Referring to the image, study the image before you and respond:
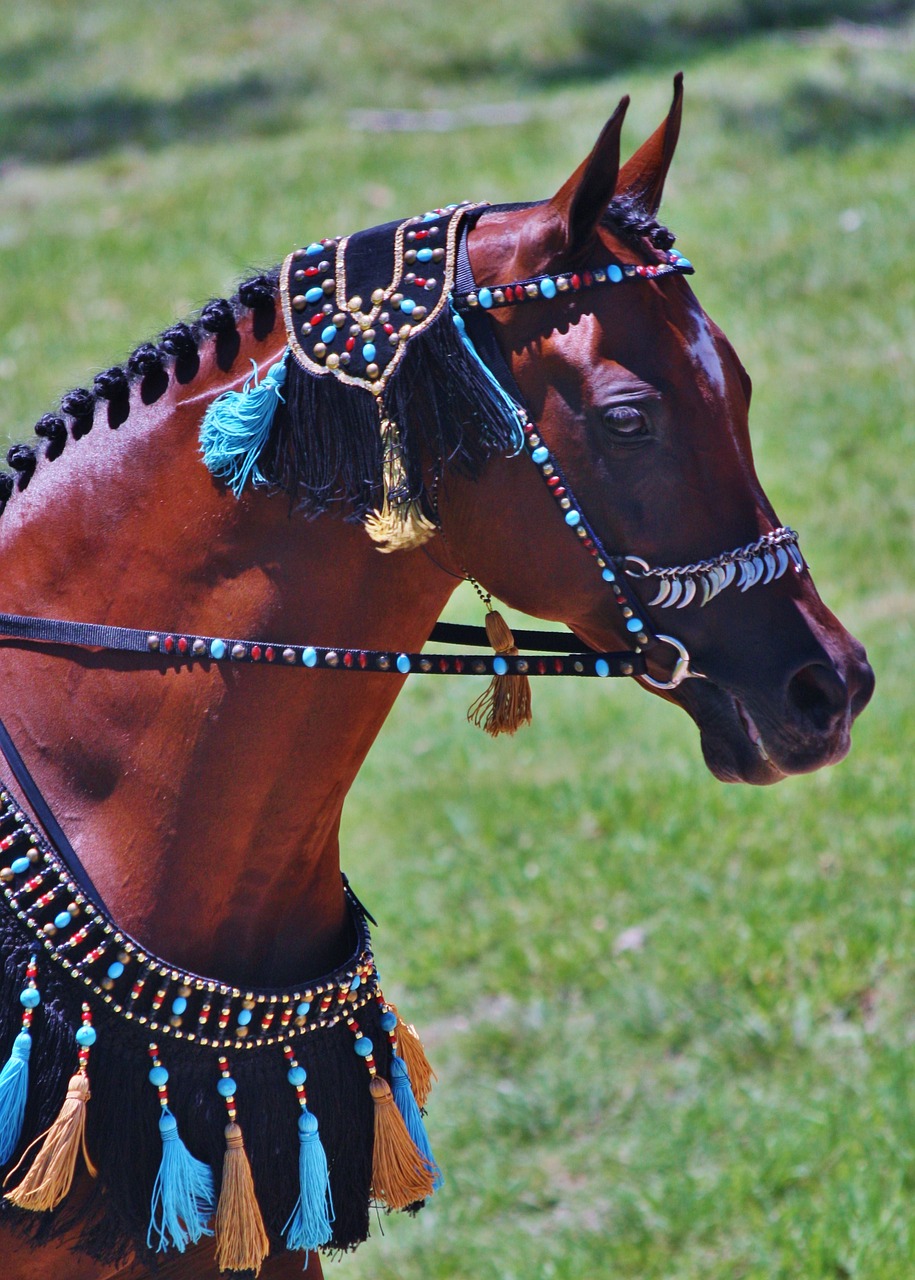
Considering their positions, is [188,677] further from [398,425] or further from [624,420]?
[624,420]

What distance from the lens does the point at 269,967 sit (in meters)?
2.13

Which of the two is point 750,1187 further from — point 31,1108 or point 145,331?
point 145,331

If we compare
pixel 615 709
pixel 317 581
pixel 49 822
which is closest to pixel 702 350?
pixel 317 581

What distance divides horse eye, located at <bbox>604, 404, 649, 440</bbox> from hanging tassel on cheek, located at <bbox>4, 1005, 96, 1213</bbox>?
1.15 m

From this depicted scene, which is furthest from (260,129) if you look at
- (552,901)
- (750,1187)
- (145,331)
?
(750,1187)

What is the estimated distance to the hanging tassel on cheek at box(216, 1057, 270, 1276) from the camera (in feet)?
6.57

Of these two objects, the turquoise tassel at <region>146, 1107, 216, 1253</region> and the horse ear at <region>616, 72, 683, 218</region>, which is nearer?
the turquoise tassel at <region>146, 1107, 216, 1253</region>

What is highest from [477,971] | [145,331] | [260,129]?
[260,129]

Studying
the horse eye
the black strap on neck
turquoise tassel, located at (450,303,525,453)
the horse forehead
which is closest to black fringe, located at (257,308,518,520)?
turquoise tassel, located at (450,303,525,453)

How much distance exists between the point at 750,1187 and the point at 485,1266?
2.39ft

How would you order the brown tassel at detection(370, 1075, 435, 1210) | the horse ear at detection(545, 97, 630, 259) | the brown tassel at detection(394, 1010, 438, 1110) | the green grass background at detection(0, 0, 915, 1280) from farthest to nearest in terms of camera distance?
the green grass background at detection(0, 0, 915, 1280)
the brown tassel at detection(394, 1010, 438, 1110)
the brown tassel at detection(370, 1075, 435, 1210)
the horse ear at detection(545, 97, 630, 259)

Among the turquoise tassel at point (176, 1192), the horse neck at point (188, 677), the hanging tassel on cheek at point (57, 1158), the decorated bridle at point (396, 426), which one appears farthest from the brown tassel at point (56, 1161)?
the decorated bridle at point (396, 426)

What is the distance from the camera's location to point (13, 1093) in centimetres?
193

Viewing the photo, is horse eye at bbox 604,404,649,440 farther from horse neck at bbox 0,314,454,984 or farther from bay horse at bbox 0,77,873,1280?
horse neck at bbox 0,314,454,984
